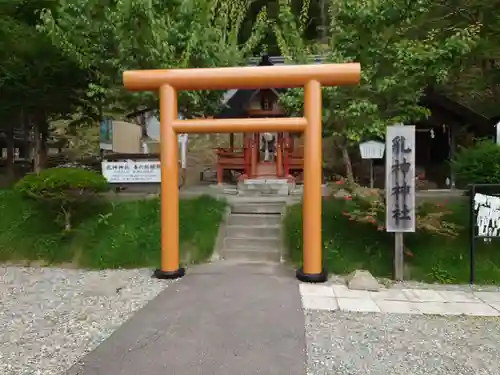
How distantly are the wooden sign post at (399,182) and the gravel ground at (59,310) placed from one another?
12.6 feet

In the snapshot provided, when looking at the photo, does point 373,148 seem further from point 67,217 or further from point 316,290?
point 67,217

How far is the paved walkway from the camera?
16.9ft

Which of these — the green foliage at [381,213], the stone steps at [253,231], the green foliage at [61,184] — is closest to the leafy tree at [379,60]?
the green foliage at [381,213]

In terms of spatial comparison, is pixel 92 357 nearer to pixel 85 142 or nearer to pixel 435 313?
pixel 435 313

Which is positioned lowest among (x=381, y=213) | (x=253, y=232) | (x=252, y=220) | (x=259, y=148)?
(x=253, y=232)

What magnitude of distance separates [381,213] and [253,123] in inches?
108

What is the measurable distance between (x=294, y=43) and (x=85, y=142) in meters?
19.1

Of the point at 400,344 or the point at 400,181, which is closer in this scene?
the point at 400,344

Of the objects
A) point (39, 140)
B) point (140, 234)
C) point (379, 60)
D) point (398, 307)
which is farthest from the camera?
point (39, 140)

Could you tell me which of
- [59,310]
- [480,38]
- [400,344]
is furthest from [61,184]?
[480,38]

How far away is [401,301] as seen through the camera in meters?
5.54

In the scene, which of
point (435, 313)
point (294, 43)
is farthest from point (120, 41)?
point (435, 313)

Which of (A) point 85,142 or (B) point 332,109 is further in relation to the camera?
(A) point 85,142

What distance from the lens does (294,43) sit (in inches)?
373
